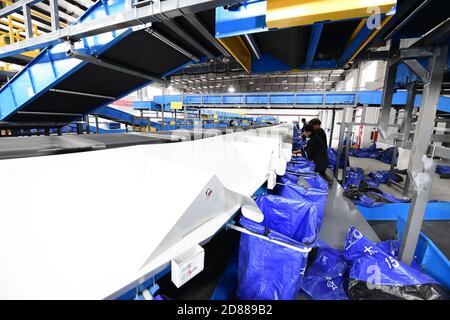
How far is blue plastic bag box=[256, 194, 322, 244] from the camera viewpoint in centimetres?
133

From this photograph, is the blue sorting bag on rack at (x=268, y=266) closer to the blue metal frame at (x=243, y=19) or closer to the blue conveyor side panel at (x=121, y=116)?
the blue metal frame at (x=243, y=19)

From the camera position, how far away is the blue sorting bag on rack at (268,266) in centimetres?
107

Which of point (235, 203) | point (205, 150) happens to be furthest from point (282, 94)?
point (235, 203)

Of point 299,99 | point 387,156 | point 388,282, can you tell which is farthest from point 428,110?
point 387,156

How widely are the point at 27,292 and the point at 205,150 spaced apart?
50.7 inches

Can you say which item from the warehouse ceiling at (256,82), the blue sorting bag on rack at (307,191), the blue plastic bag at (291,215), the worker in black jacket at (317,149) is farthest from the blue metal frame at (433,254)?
the warehouse ceiling at (256,82)

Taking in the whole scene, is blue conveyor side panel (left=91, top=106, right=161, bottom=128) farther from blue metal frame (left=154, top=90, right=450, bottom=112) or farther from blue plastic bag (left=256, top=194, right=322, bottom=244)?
blue plastic bag (left=256, top=194, right=322, bottom=244)

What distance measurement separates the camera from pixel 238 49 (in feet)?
5.41

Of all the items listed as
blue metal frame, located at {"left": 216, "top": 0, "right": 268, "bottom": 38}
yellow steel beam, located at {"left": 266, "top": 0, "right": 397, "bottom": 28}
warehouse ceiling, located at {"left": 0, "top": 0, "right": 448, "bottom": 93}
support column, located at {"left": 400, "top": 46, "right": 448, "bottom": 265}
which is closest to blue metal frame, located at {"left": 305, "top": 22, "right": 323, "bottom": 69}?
warehouse ceiling, located at {"left": 0, "top": 0, "right": 448, "bottom": 93}

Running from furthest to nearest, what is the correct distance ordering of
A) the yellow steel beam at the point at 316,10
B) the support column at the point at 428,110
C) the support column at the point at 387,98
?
the support column at the point at 387,98, the support column at the point at 428,110, the yellow steel beam at the point at 316,10

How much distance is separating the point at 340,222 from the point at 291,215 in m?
1.60

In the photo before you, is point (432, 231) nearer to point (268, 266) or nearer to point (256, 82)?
point (268, 266)

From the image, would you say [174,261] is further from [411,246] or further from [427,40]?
[427,40]

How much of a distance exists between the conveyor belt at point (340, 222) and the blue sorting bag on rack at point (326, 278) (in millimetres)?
594
